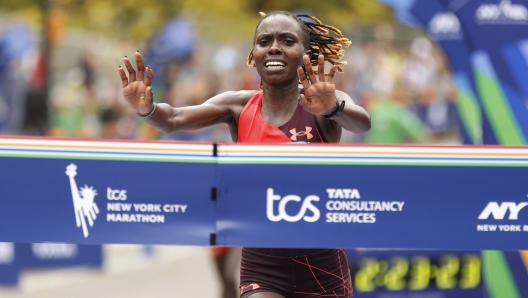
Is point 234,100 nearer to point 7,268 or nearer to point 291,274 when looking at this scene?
point 291,274

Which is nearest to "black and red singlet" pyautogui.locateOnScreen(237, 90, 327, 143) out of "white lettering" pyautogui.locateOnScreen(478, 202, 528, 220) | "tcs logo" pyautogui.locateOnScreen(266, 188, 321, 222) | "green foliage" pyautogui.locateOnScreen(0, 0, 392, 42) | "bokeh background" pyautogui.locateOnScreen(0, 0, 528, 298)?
"tcs logo" pyautogui.locateOnScreen(266, 188, 321, 222)

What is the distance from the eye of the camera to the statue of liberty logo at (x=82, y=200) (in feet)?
11.8

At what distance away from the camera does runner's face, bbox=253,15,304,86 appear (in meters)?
3.94

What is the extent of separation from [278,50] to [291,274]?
1066 mm

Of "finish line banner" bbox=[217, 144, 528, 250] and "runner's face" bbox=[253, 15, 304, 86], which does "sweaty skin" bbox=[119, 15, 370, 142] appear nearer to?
"runner's face" bbox=[253, 15, 304, 86]

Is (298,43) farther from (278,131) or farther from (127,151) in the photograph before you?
(127,151)

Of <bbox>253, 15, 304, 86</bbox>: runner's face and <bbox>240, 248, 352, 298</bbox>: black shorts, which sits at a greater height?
<bbox>253, 15, 304, 86</bbox>: runner's face

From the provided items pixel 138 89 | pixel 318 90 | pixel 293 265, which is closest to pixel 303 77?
pixel 318 90

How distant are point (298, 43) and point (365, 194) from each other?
83cm

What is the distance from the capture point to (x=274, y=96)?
4.09 metres

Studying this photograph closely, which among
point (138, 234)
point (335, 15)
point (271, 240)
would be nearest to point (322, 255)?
point (271, 240)

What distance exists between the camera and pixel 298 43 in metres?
3.98

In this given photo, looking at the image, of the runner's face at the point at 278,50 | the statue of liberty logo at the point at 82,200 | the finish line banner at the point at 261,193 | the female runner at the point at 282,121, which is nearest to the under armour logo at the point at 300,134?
the female runner at the point at 282,121

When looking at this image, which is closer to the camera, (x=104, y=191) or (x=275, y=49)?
(x=104, y=191)
